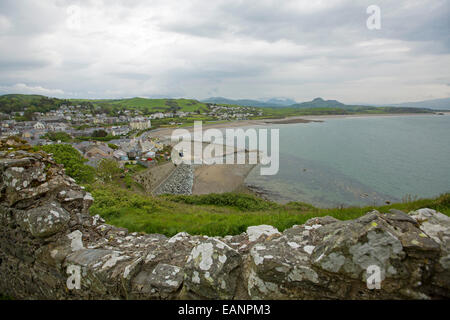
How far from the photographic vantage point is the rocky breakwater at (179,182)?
109 ft

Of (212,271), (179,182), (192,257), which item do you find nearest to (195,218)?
(192,257)

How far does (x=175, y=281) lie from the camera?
3635 millimetres

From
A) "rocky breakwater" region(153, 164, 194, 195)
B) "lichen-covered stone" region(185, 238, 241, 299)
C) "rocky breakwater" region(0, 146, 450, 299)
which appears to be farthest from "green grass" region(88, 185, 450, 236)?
"rocky breakwater" region(153, 164, 194, 195)

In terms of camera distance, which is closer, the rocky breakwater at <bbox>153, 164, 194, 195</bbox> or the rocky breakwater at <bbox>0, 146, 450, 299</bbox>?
the rocky breakwater at <bbox>0, 146, 450, 299</bbox>

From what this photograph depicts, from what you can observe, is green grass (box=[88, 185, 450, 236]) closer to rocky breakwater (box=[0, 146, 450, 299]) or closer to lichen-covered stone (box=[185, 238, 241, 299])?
rocky breakwater (box=[0, 146, 450, 299])

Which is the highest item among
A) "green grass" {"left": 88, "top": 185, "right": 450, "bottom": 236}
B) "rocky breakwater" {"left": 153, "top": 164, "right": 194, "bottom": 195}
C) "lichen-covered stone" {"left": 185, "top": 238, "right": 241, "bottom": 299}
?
"lichen-covered stone" {"left": 185, "top": 238, "right": 241, "bottom": 299}

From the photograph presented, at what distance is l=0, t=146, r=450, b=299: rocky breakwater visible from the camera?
289 cm

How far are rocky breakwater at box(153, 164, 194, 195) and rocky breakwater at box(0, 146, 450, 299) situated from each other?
27492mm

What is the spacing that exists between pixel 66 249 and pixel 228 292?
143 inches

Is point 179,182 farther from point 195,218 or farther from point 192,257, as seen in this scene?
Result: point 192,257

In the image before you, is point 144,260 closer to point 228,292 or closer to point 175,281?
point 175,281

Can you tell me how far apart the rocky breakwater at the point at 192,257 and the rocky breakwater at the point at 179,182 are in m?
27.5
